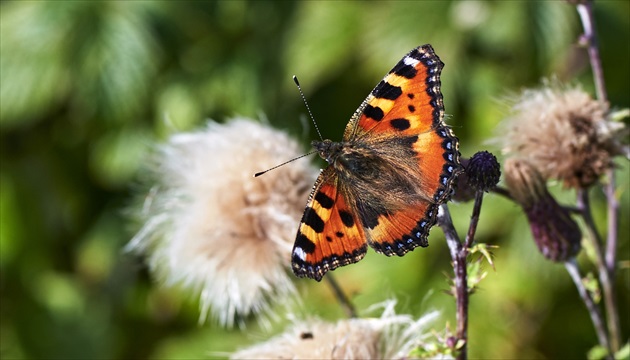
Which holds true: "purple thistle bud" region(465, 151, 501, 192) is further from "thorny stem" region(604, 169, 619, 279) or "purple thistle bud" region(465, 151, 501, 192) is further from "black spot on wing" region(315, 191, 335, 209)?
"thorny stem" region(604, 169, 619, 279)

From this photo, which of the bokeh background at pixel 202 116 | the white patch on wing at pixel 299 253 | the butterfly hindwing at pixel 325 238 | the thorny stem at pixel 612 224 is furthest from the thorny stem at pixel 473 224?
the bokeh background at pixel 202 116

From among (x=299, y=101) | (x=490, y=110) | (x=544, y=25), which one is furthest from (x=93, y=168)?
(x=544, y=25)

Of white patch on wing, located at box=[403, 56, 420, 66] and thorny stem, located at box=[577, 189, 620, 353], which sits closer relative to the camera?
white patch on wing, located at box=[403, 56, 420, 66]

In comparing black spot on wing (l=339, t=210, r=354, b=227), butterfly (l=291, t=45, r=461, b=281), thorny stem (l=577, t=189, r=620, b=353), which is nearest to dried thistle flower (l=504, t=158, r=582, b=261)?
thorny stem (l=577, t=189, r=620, b=353)

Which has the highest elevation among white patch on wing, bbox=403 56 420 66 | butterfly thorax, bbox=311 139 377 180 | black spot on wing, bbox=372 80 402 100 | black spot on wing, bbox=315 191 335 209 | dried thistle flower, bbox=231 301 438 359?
white patch on wing, bbox=403 56 420 66

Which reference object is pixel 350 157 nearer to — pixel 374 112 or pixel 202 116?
pixel 374 112

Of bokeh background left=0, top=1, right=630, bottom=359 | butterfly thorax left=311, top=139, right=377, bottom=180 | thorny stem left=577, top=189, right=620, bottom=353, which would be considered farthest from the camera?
bokeh background left=0, top=1, right=630, bottom=359

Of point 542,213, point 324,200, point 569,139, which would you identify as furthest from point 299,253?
point 569,139
